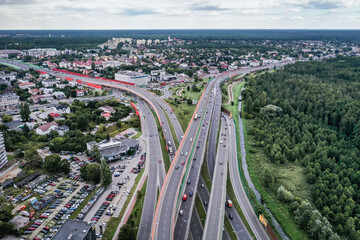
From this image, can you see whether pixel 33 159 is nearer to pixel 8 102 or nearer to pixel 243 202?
pixel 243 202

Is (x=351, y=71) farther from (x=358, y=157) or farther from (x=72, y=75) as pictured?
(x=72, y=75)

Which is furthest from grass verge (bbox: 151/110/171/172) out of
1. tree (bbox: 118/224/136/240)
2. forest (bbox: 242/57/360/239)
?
forest (bbox: 242/57/360/239)

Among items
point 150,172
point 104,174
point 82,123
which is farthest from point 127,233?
point 82,123

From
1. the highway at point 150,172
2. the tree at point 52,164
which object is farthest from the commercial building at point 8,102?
the tree at point 52,164

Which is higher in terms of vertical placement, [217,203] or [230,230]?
[217,203]

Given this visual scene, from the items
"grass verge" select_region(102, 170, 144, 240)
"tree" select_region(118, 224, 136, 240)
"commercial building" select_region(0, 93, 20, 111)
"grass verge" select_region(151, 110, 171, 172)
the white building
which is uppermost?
"commercial building" select_region(0, 93, 20, 111)

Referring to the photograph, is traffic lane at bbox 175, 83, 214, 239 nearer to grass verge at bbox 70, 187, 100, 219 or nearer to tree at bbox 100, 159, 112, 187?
tree at bbox 100, 159, 112, 187
